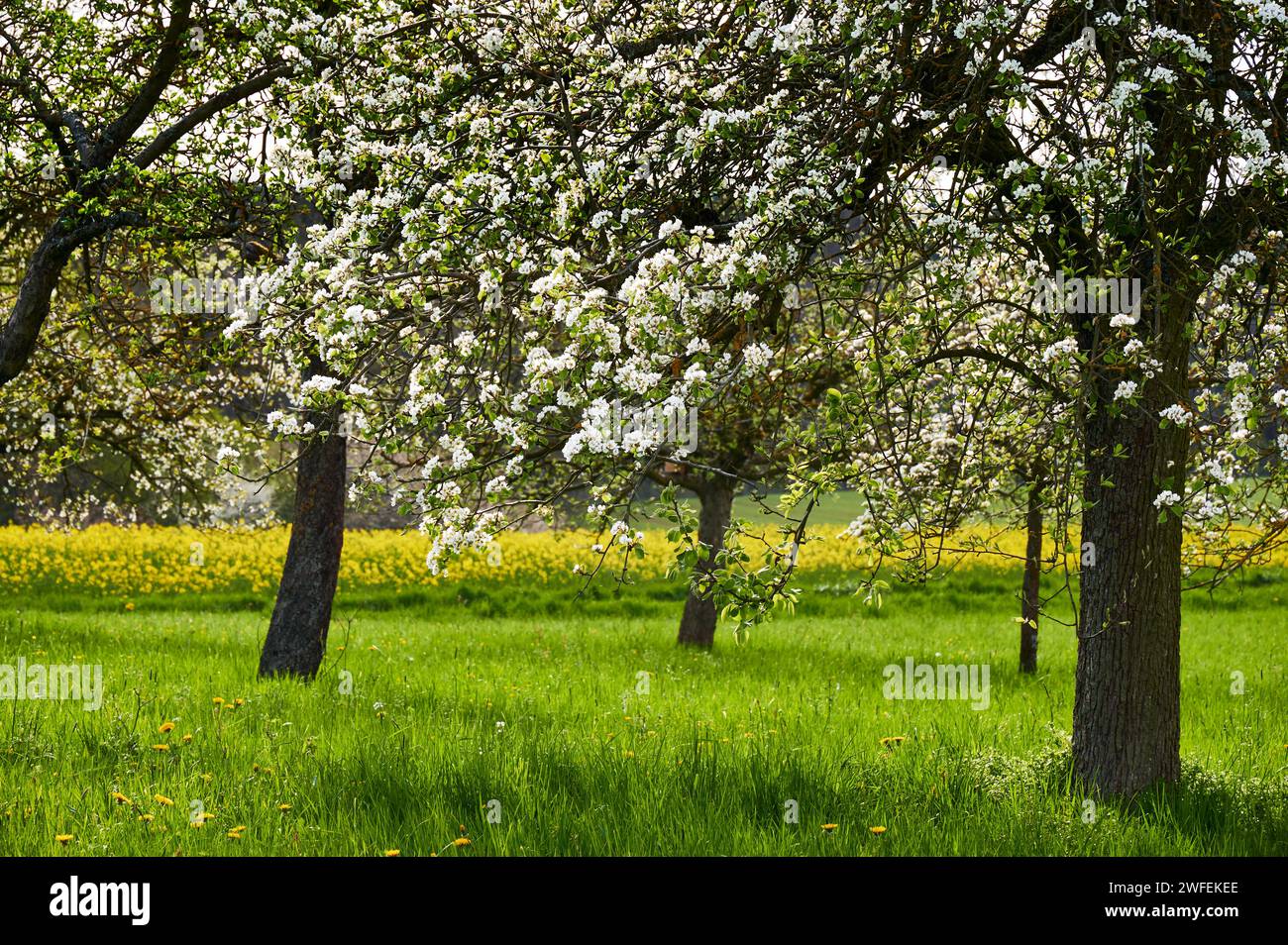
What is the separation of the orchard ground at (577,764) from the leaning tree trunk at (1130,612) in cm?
31

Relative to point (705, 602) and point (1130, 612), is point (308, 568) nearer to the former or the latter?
point (705, 602)

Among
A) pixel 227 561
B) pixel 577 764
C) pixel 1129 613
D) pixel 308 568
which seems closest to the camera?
pixel 1129 613

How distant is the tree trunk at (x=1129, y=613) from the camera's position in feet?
21.5

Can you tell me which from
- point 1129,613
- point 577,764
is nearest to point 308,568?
point 577,764

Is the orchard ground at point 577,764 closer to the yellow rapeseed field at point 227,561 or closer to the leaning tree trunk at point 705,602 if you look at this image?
the leaning tree trunk at point 705,602

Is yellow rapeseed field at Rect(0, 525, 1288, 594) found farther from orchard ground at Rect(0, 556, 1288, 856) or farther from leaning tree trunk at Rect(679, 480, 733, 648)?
orchard ground at Rect(0, 556, 1288, 856)

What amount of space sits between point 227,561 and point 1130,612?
73.0 feet

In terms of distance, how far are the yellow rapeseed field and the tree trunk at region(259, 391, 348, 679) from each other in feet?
33.1

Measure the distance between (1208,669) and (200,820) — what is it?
14.1 metres

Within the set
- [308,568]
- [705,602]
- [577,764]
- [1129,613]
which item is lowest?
[577,764]

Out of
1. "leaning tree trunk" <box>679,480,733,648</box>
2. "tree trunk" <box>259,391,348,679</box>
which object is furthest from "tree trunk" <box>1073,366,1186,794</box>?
"leaning tree trunk" <box>679,480,733,648</box>

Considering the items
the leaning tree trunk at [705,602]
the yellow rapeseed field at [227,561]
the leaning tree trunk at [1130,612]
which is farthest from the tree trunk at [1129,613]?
the yellow rapeseed field at [227,561]

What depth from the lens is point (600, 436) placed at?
4.13 meters

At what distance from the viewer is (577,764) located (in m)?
7.06
